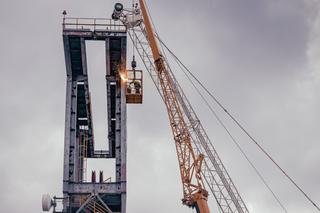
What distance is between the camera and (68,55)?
60.8 metres

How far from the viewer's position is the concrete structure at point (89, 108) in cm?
5718

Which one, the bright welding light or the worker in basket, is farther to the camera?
the worker in basket

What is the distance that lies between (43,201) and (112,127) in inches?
590

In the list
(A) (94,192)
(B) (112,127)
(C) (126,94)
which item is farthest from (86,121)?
(A) (94,192)

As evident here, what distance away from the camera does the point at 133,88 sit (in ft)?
212

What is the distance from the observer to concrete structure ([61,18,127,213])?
188 ft

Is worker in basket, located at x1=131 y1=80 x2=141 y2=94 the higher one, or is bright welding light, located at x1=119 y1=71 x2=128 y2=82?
worker in basket, located at x1=131 y1=80 x2=141 y2=94

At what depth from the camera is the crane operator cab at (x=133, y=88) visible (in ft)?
211

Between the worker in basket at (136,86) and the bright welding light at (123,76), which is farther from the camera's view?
the worker in basket at (136,86)

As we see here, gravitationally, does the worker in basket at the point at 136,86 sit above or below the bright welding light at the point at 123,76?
above

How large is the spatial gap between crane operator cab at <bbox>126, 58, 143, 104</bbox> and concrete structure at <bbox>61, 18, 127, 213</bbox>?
1.64 meters

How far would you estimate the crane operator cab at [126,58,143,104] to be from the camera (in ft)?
211

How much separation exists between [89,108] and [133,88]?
6027mm

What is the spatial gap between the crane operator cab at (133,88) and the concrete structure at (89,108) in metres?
1.64
